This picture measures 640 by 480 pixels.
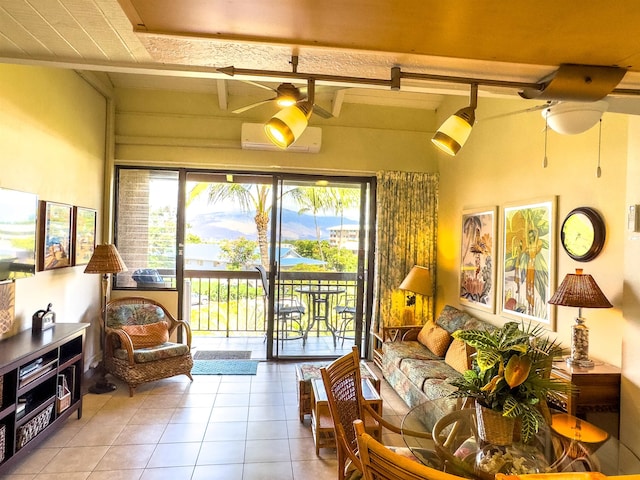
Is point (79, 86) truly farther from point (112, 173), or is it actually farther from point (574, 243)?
point (574, 243)

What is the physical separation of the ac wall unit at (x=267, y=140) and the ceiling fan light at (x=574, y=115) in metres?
2.88

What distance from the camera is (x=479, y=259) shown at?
3.88 m

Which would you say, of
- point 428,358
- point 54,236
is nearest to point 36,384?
point 54,236

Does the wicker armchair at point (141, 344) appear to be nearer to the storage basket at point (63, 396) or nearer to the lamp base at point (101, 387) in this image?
the lamp base at point (101, 387)

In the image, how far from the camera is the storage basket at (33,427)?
7.79 feet

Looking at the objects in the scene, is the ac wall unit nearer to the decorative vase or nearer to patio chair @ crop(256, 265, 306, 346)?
patio chair @ crop(256, 265, 306, 346)

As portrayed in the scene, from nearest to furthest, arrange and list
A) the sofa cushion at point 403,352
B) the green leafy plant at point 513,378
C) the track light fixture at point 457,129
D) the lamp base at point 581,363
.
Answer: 1. the green leafy plant at point 513,378
2. the track light fixture at point 457,129
3. the lamp base at point 581,363
4. the sofa cushion at point 403,352

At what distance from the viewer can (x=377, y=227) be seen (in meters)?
4.70

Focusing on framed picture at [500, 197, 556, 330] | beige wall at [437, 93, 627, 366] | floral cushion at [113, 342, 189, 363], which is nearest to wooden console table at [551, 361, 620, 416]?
beige wall at [437, 93, 627, 366]

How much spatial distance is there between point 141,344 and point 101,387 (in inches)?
20.4

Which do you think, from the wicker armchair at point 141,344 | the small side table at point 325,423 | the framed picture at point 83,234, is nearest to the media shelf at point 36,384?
the wicker armchair at point 141,344

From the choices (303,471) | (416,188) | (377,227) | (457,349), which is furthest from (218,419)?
(416,188)

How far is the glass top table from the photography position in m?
1.47

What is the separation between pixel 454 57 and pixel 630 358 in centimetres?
221
